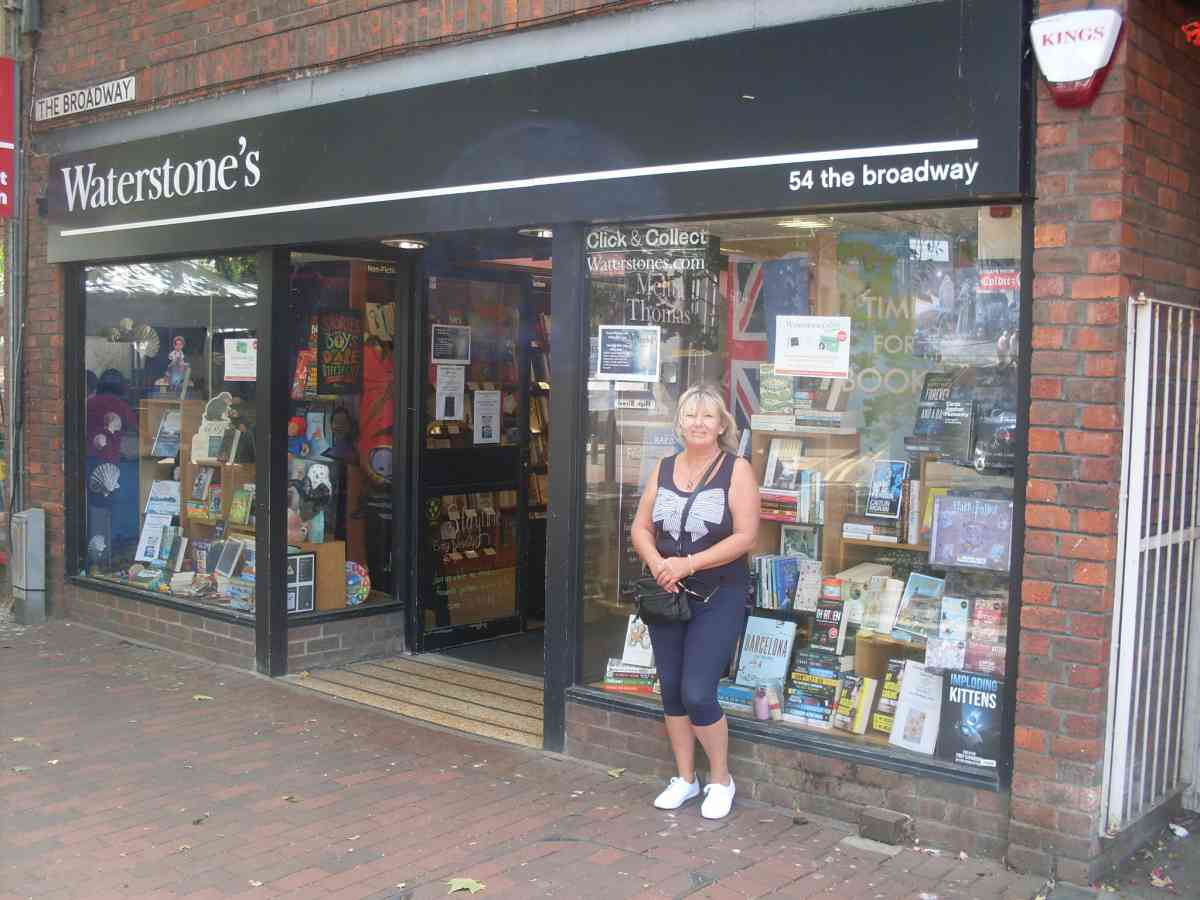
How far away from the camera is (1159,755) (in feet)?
16.5

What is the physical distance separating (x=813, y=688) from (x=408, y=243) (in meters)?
3.96

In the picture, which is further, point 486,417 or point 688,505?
point 486,417

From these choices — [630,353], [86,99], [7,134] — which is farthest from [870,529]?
[7,134]

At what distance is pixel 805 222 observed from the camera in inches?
213

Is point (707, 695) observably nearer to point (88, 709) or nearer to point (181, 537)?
point (88, 709)

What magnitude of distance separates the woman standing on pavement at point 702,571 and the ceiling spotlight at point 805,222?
84 centimetres

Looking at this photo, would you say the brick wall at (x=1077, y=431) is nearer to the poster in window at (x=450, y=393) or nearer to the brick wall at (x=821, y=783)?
the brick wall at (x=821, y=783)

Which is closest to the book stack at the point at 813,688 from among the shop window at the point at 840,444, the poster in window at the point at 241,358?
the shop window at the point at 840,444

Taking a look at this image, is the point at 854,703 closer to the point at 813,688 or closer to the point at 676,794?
the point at 813,688

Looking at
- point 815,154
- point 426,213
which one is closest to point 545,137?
point 426,213

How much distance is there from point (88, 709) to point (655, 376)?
3.69 meters

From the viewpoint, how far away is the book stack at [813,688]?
545 centimetres

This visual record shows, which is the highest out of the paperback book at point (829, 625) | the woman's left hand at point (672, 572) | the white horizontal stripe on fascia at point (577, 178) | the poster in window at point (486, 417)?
the white horizontal stripe on fascia at point (577, 178)

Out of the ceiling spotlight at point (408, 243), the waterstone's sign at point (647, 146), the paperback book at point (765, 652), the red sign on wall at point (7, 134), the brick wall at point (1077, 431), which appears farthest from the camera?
the red sign on wall at point (7, 134)
